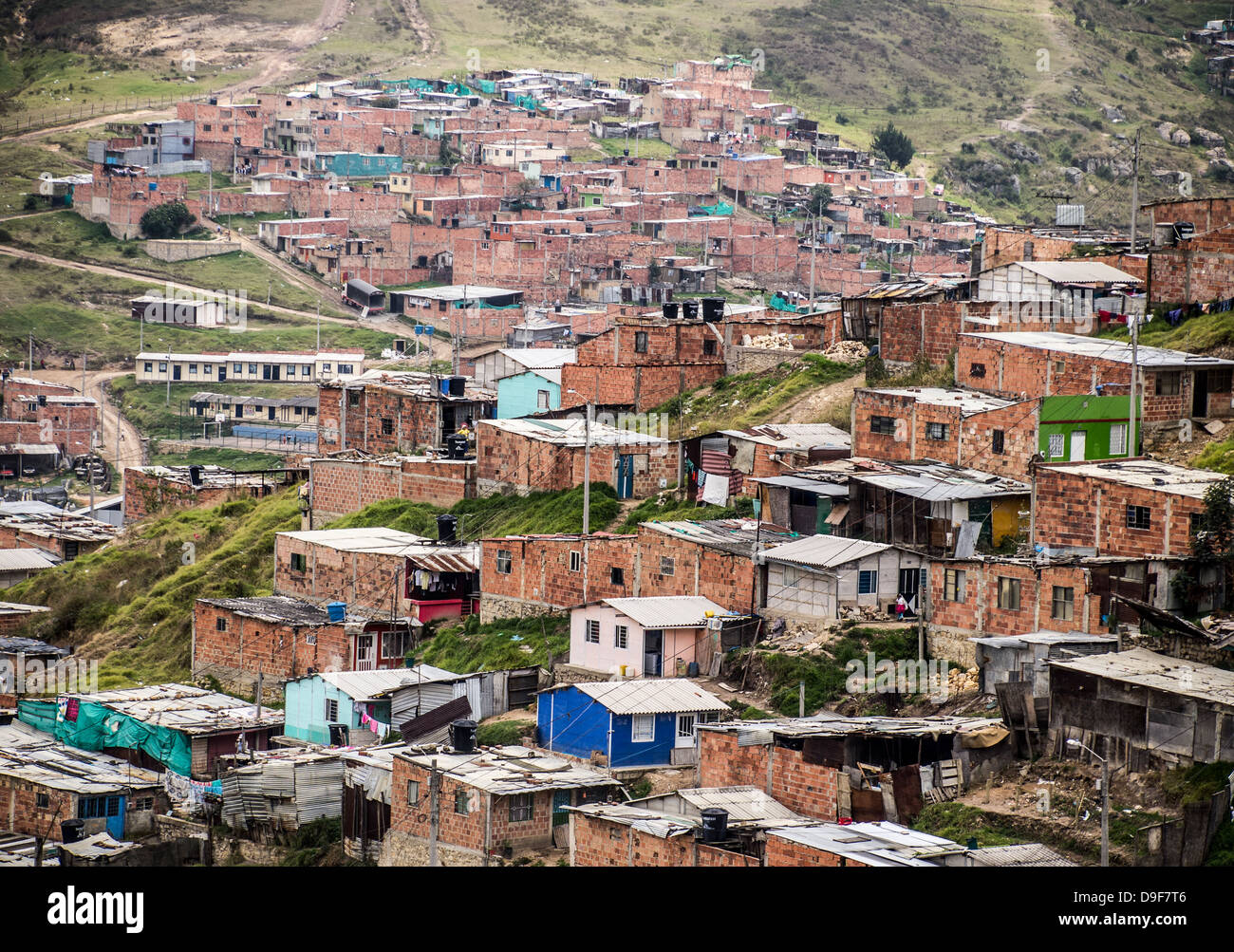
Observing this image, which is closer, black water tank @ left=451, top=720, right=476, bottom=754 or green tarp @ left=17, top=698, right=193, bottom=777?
black water tank @ left=451, top=720, right=476, bottom=754

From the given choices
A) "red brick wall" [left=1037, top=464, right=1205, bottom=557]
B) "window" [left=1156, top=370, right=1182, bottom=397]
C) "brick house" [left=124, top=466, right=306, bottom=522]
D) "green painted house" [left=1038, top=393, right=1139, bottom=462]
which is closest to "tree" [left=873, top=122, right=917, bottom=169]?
"brick house" [left=124, top=466, right=306, bottom=522]

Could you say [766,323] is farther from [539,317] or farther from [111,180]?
[111,180]

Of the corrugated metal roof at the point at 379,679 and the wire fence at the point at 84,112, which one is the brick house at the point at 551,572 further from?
the wire fence at the point at 84,112

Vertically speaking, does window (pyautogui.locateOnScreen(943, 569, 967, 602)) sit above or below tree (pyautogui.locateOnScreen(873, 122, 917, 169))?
below

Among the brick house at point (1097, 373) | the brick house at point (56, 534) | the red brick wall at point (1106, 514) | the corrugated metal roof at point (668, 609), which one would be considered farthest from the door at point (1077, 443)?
the brick house at point (56, 534)

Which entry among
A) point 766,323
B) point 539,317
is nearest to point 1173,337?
point 766,323

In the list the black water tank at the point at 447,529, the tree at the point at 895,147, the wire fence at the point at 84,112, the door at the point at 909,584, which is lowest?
the black water tank at the point at 447,529

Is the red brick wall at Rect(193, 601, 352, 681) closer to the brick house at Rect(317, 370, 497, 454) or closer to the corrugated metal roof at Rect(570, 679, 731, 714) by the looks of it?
the corrugated metal roof at Rect(570, 679, 731, 714)
